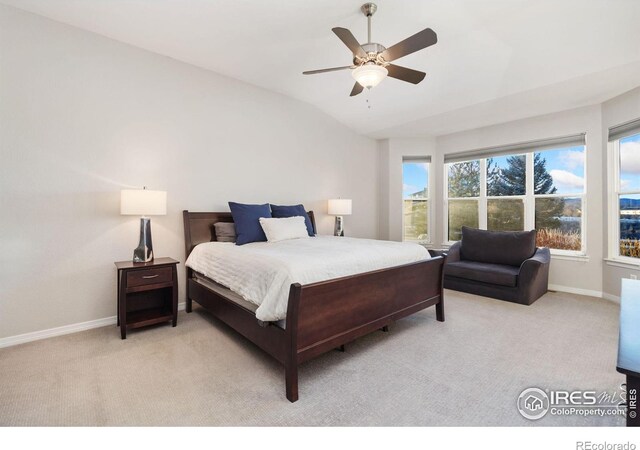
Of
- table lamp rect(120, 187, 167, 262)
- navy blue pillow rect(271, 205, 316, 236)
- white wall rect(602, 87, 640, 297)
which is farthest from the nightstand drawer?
white wall rect(602, 87, 640, 297)

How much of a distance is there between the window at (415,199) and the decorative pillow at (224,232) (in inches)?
138

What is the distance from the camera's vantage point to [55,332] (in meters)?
2.83

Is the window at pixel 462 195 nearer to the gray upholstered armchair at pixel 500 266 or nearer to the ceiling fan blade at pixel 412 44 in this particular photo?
the gray upholstered armchair at pixel 500 266

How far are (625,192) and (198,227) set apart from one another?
520cm

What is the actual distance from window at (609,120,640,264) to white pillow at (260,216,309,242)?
394 centimetres

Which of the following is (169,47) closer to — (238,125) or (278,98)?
(238,125)

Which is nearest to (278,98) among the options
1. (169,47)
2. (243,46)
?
(243,46)

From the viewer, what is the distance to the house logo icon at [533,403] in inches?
67.6

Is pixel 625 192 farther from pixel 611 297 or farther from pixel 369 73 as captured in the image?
pixel 369 73

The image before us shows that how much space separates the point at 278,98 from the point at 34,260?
11.1ft

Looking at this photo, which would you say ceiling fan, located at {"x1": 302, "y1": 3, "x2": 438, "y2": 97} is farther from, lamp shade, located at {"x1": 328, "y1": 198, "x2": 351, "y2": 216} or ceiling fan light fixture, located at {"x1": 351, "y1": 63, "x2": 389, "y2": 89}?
lamp shade, located at {"x1": 328, "y1": 198, "x2": 351, "y2": 216}

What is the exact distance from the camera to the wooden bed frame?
189 cm

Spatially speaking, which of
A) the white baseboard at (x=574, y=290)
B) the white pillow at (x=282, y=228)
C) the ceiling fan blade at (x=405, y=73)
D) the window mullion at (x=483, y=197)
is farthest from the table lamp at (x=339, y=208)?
the white baseboard at (x=574, y=290)
